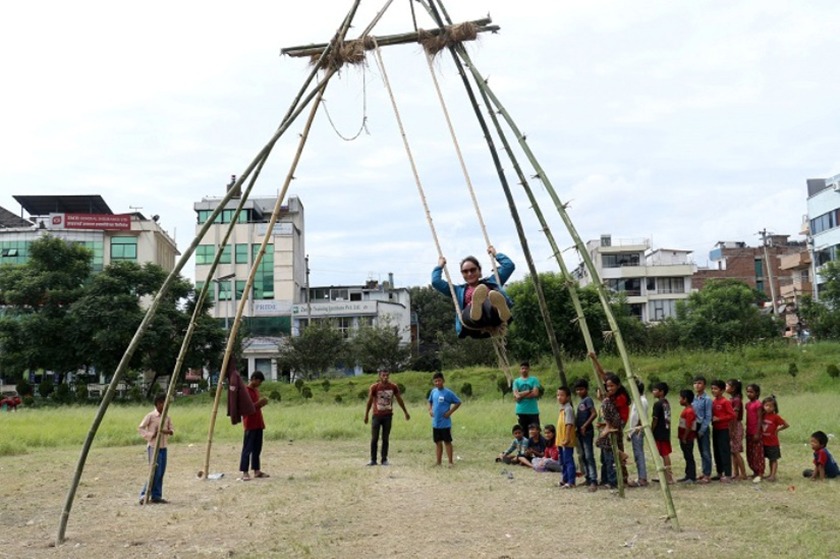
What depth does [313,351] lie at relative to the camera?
50.2 m

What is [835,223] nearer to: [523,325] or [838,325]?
[838,325]

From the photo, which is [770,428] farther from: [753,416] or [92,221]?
[92,221]

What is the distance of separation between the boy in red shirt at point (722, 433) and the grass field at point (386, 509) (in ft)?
2.16

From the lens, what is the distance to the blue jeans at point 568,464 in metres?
11.3

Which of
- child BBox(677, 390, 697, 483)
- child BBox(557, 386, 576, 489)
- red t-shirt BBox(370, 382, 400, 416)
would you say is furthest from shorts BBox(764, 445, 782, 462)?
red t-shirt BBox(370, 382, 400, 416)

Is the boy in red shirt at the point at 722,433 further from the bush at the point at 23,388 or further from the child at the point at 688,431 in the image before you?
the bush at the point at 23,388

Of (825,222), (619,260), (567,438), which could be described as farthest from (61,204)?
(567,438)

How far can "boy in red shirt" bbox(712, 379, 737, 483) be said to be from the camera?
38.0 ft

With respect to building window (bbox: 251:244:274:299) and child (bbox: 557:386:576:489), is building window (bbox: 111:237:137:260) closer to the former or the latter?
building window (bbox: 251:244:274:299)

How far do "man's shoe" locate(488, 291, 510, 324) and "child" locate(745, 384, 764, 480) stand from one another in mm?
4212

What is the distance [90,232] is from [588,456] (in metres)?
52.0

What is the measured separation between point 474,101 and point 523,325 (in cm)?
3438

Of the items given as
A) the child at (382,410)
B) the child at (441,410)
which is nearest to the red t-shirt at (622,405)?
the child at (441,410)

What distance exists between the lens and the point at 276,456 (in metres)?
15.9
